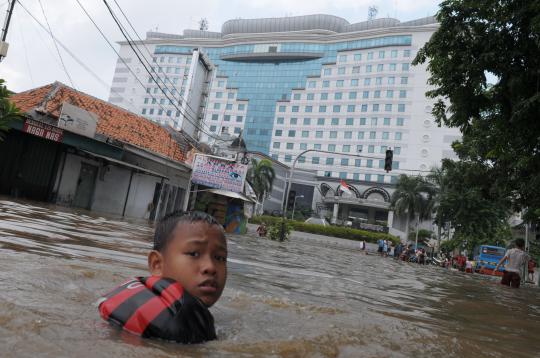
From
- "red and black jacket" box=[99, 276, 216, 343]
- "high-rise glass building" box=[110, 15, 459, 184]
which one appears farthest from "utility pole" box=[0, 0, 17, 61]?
"high-rise glass building" box=[110, 15, 459, 184]

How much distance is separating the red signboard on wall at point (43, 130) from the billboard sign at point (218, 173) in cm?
793

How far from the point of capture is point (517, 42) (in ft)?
28.8

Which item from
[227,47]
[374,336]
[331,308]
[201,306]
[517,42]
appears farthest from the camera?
[227,47]

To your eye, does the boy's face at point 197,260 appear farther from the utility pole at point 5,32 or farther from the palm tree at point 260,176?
the palm tree at point 260,176

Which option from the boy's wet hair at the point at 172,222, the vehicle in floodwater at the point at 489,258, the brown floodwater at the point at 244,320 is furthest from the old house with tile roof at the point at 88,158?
the vehicle in floodwater at the point at 489,258

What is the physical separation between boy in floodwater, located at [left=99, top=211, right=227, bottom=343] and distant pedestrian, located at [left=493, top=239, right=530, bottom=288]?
12560 millimetres

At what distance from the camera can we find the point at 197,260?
2.35 meters

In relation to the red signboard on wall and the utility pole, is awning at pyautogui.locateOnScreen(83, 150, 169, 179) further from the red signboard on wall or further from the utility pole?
the utility pole

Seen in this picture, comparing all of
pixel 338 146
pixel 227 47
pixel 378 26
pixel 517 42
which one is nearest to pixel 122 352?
pixel 517 42

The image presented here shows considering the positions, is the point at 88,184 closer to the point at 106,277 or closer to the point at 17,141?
the point at 17,141

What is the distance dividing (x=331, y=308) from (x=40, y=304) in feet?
8.79

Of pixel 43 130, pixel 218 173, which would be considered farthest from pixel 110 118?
pixel 218 173

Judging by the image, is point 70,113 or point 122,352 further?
point 70,113

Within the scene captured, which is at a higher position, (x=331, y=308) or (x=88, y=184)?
(x=88, y=184)
